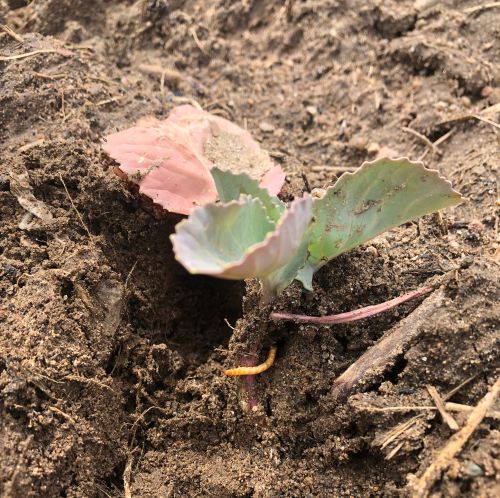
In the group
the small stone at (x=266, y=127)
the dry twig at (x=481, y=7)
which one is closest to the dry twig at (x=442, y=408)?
the small stone at (x=266, y=127)

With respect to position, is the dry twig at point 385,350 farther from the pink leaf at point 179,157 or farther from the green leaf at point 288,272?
the pink leaf at point 179,157

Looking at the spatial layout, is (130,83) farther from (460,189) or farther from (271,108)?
(460,189)

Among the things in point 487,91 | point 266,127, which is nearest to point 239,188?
point 266,127

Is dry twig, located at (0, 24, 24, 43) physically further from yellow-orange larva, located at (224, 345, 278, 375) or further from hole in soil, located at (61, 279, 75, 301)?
yellow-orange larva, located at (224, 345, 278, 375)

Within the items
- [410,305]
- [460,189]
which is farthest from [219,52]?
[410,305]

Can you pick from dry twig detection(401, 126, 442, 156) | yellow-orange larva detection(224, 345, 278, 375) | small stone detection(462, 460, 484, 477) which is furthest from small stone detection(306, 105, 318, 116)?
small stone detection(462, 460, 484, 477)

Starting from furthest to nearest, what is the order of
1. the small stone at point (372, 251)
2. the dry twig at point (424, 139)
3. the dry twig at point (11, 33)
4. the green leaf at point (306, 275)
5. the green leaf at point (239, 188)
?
1. the dry twig at point (424, 139)
2. the dry twig at point (11, 33)
3. the small stone at point (372, 251)
4. the green leaf at point (306, 275)
5. the green leaf at point (239, 188)

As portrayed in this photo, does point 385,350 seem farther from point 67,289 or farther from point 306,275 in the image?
point 67,289
